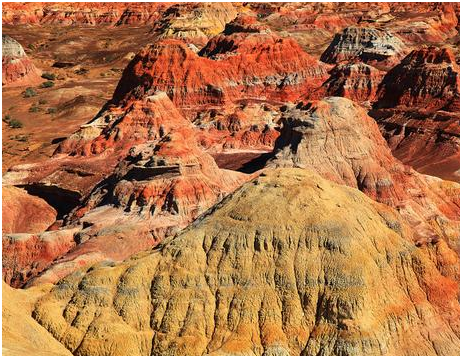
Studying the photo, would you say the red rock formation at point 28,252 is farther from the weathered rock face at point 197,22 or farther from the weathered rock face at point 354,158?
the weathered rock face at point 197,22

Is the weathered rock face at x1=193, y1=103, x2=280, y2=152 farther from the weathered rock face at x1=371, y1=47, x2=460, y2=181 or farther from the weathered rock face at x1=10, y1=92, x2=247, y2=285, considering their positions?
the weathered rock face at x1=10, y1=92, x2=247, y2=285

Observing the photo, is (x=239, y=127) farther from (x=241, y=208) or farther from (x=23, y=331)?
(x=23, y=331)

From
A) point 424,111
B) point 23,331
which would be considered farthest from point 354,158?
point 23,331

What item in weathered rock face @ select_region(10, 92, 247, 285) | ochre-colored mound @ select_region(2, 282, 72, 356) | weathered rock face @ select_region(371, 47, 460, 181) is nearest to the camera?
ochre-colored mound @ select_region(2, 282, 72, 356)

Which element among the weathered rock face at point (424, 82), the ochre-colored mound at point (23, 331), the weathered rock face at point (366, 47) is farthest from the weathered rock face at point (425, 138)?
the ochre-colored mound at point (23, 331)

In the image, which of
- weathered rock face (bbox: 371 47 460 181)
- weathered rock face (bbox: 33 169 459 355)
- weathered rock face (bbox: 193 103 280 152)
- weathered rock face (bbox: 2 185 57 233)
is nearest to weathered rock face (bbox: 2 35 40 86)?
weathered rock face (bbox: 193 103 280 152)
